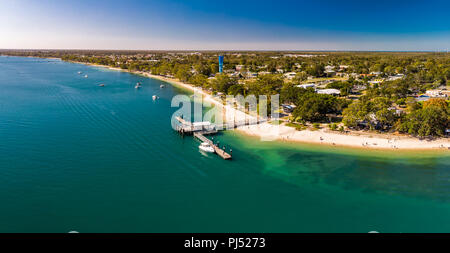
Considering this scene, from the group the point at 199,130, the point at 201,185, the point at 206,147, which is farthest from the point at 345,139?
the point at 201,185

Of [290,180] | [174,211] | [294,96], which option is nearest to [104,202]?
[174,211]

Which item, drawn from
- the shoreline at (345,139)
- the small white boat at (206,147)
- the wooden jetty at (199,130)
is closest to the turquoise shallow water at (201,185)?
the wooden jetty at (199,130)

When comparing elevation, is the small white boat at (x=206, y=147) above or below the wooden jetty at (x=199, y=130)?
below

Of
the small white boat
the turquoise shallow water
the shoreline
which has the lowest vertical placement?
the turquoise shallow water

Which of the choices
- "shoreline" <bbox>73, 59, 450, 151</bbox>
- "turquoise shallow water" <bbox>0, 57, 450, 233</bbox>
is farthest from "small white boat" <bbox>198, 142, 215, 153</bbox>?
"shoreline" <bbox>73, 59, 450, 151</bbox>

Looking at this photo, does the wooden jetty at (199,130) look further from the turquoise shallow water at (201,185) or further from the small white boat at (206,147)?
the small white boat at (206,147)

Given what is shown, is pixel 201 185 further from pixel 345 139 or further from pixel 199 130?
pixel 345 139

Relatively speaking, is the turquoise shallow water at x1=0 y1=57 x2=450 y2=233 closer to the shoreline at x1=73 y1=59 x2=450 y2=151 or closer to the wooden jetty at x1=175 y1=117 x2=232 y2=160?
the wooden jetty at x1=175 y1=117 x2=232 y2=160
